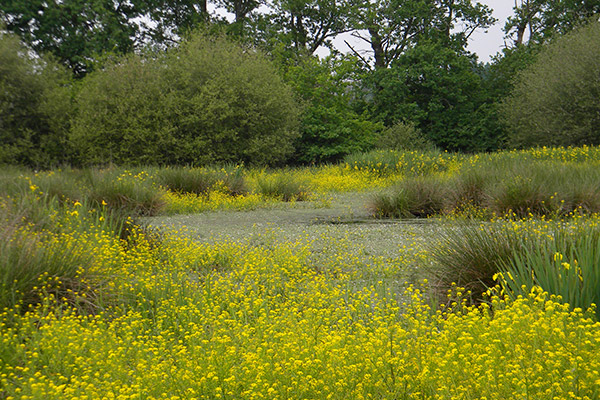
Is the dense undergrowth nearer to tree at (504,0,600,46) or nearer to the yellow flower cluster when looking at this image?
the yellow flower cluster

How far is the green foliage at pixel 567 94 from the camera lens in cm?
1764

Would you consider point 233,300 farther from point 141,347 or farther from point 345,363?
point 345,363

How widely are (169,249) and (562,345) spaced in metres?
4.20

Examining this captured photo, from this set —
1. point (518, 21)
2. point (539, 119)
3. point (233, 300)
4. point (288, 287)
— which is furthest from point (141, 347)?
point (518, 21)

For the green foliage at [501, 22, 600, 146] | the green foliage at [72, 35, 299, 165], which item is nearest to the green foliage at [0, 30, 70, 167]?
the green foliage at [72, 35, 299, 165]

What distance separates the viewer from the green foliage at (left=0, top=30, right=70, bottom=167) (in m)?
17.9

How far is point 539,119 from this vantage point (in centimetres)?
1956

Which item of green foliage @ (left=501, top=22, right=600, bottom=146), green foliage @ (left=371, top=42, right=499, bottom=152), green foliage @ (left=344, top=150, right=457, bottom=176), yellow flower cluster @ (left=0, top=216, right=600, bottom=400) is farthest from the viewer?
green foliage @ (left=371, top=42, right=499, bottom=152)

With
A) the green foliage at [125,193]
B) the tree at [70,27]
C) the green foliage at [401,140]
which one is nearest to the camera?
the green foliage at [125,193]

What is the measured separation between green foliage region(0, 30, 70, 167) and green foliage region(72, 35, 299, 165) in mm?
1932

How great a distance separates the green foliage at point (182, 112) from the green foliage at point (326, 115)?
15.9ft

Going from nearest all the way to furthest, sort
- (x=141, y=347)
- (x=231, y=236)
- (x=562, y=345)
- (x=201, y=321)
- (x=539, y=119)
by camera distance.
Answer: (x=562, y=345), (x=141, y=347), (x=201, y=321), (x=231, y=236), (x=539, y=119)

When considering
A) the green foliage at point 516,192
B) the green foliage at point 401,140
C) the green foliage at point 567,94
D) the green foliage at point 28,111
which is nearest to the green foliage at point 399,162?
the green foliage at point 401,140

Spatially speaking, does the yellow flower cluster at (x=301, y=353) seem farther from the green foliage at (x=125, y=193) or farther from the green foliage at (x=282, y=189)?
the green foliage at (x=282, y=189)
